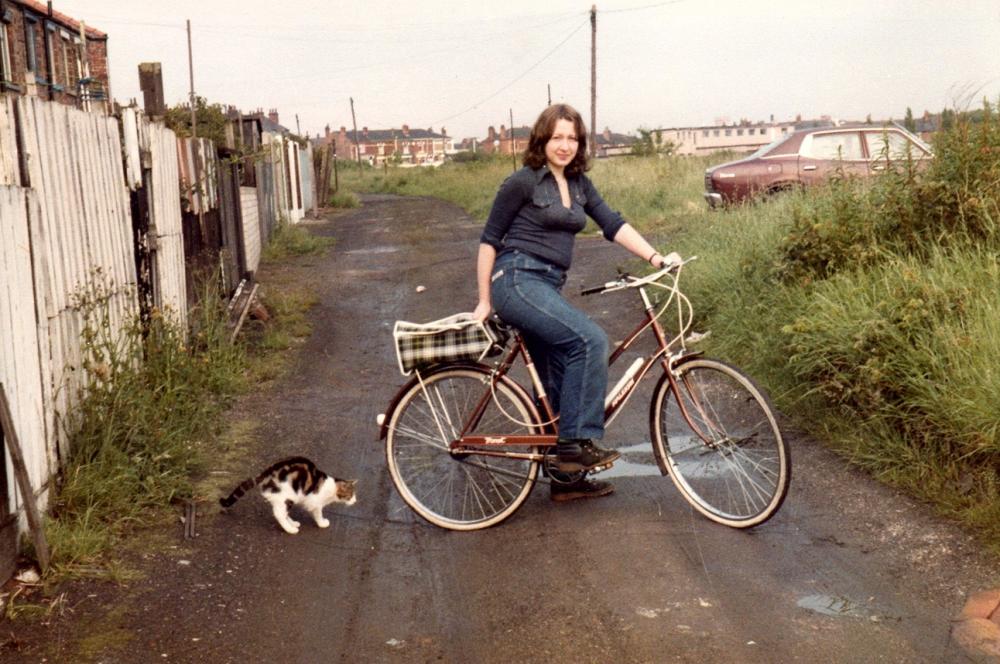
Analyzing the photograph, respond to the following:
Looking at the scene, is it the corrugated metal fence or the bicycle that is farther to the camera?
the bicycle

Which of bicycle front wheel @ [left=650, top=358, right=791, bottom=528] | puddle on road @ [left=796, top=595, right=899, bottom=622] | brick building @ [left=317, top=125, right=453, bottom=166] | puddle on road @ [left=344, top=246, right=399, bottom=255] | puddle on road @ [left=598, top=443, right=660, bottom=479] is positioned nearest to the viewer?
puddle on road @ [left=796, top=595, right=899, bottom=622]

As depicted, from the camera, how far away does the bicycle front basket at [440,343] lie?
17.7 feet

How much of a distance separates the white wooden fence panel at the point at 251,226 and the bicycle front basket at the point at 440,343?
8.53 metres

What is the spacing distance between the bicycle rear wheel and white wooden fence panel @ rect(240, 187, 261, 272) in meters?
8.34

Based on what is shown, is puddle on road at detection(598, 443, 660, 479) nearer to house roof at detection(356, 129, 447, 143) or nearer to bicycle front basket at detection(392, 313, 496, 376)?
bicycle front basket at detection(392, 313, 496, 376)

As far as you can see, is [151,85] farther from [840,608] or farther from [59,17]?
[59,17]


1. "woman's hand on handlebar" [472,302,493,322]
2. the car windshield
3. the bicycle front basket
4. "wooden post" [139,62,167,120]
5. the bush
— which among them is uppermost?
"wooden post" [139,62,167,120]

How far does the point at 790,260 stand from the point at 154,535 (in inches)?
205

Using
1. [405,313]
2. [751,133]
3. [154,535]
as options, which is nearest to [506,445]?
[154,535]

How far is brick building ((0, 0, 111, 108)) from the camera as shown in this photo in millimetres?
29844

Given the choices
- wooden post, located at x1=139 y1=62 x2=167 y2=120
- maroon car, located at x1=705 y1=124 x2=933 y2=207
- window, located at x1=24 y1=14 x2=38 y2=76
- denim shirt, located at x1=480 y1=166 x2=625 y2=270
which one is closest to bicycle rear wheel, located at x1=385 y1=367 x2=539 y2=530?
denim shirt, located at x1=480 y1=166 x2=625 y2=270

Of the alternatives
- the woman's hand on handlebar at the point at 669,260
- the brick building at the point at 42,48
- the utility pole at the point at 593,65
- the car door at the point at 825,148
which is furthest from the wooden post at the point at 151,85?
the utility pole at the point at 593,65

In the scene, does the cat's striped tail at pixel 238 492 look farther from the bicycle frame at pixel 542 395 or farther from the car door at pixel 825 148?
the car door at pixel 825 148

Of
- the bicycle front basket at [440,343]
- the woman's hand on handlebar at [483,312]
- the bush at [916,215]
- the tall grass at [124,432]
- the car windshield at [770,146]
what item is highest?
the car windshield at [770,146]
